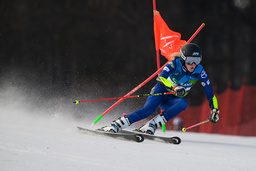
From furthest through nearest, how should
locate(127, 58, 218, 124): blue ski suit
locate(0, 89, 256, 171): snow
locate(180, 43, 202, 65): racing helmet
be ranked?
locate(127, 58, 218, 124): blue ski suit
locate(180, 43, 202, 65): racing helmet
locate(0, 89, 256, 171): snow

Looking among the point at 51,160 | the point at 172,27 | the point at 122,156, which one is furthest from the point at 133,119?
the point at 172,27

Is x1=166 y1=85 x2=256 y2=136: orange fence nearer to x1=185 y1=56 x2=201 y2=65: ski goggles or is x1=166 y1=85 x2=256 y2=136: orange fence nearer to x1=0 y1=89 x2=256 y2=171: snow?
x1=185 y1=56 x2=201 y2=65: ski goggles

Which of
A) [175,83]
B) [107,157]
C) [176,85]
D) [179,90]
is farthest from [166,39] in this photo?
[107,157]

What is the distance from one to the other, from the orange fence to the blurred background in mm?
13

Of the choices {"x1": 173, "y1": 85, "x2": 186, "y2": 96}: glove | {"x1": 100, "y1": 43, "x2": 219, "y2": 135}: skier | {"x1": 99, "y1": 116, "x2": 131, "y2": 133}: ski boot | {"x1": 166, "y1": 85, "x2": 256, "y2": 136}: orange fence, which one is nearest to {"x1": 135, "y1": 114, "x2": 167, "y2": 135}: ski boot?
{"x1": 100, "y1": 43, "x2": 219, "y2": 135}: skier

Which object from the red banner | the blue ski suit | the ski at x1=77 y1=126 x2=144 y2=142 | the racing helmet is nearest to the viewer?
the ski at x1=77 y1=126 x2=144 y2=142

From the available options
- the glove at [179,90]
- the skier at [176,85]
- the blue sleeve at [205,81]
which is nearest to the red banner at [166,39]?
the skier at [176,85]

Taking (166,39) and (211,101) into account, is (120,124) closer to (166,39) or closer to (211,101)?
(211,101)

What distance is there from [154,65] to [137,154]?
2930mm

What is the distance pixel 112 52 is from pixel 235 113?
2.10 meters

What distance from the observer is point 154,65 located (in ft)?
17.3

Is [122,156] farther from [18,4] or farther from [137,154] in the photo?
[18,4]

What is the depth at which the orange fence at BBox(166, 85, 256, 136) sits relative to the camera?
4.80 m

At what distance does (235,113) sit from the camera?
15.9ft
